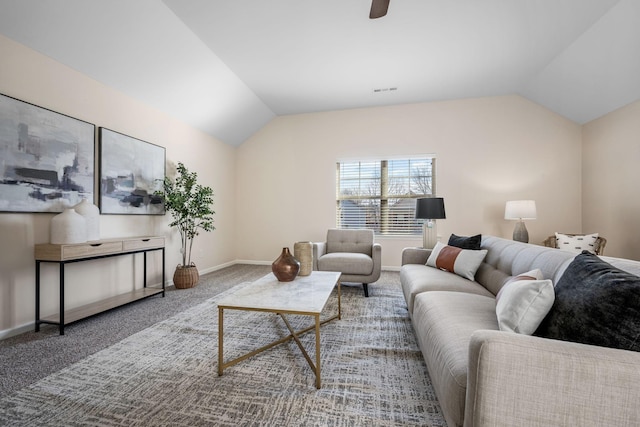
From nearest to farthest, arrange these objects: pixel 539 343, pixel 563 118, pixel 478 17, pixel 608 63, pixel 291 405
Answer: pixel 539 343, pixel 291 405, pixel 478 17, pixel 608 63, pixel 563 118

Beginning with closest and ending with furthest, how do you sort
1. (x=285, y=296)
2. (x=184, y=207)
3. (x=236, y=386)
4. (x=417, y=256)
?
(x=236, y=386), (x=285, y=296), (x=417, y=256), (x=184, y=207)

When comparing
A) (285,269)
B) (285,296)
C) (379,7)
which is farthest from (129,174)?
(379,7)

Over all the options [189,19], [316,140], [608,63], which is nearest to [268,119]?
[316,140]

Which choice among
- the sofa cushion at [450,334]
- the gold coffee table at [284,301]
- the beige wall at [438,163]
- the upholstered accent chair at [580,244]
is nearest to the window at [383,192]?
the beige wall at [438,163]

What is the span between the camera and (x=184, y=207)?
12.3 feet

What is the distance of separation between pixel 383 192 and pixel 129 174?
154 inches

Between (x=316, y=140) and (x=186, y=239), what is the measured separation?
2923 millimetres

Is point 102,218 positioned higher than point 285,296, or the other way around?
point 102,218

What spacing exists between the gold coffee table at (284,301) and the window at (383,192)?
286cm

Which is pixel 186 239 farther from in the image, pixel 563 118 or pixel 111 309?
pixel 563 118

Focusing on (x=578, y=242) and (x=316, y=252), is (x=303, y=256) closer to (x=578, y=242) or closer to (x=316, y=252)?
(x=316, y=252)

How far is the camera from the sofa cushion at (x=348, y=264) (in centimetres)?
331

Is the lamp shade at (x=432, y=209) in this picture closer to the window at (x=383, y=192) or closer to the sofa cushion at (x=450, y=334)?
the window at (x=383, y=192)

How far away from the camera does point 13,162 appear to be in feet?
7.23
